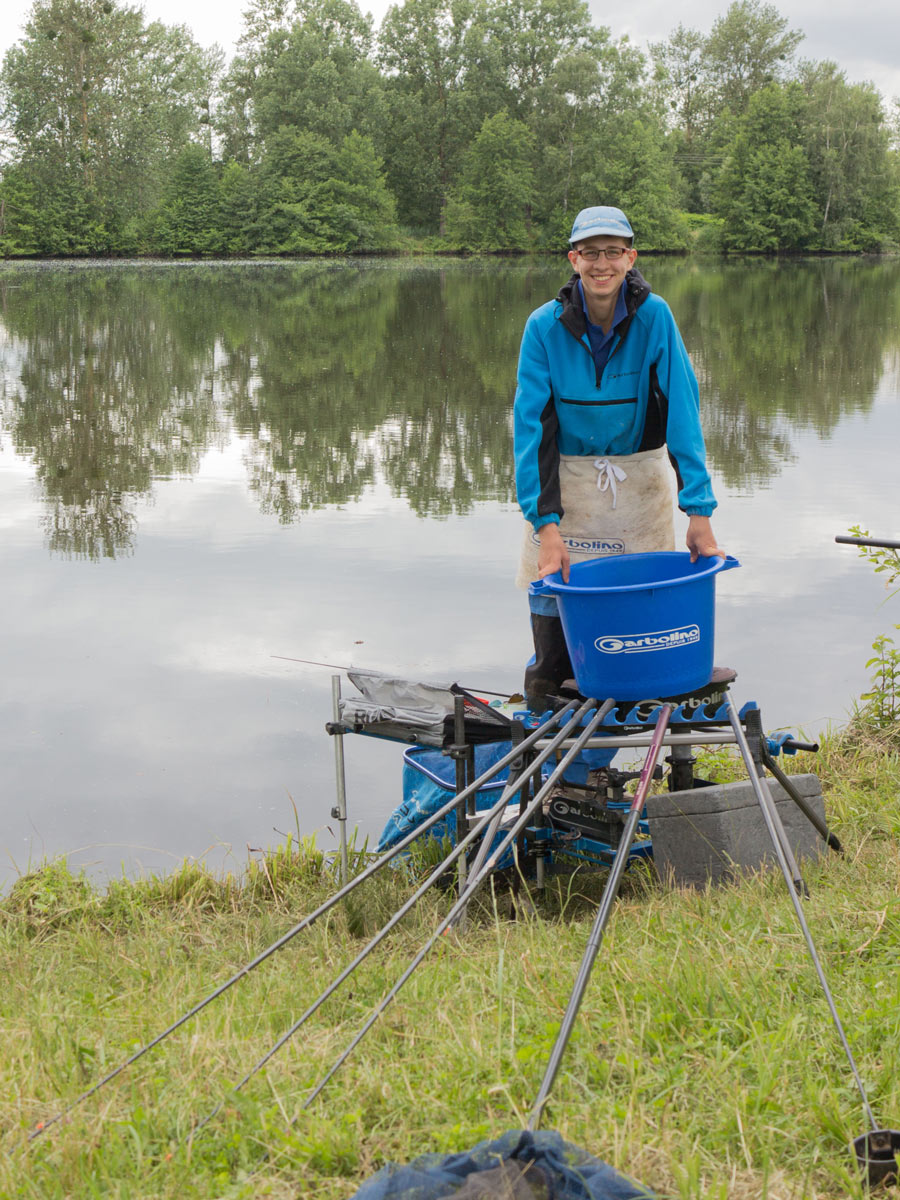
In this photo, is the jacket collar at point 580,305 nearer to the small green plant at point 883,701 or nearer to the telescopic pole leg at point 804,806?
the telescopic pole leg at point 804,806

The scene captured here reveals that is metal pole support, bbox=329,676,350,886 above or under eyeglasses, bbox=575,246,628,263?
under

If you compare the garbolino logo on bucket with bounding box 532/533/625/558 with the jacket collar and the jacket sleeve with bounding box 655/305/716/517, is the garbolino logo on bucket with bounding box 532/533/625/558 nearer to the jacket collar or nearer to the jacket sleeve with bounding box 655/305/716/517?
the jacket sleeve with bounding box 655/305/716/517

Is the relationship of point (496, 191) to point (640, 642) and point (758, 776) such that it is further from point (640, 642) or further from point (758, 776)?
point (758, 776)

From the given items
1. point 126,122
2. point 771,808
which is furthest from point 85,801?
point 126,122

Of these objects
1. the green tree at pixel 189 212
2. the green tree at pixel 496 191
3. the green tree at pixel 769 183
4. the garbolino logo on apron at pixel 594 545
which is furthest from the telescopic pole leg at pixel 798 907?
the green tree at pixel 769 183

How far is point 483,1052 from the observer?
2377 mm

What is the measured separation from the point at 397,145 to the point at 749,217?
19391 mm

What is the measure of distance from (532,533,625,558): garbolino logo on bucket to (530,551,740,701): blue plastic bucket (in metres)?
0.72

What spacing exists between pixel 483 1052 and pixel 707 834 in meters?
1.42

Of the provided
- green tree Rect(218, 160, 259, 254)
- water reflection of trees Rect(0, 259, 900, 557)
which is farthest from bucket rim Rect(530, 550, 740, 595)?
green tree Rect(218, 160, 259, 254)

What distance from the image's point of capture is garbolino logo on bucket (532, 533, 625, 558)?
166 inches

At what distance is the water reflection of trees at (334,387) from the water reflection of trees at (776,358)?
0.15 feet

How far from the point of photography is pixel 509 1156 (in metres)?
1.98

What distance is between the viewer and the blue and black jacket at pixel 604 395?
3.91 m
